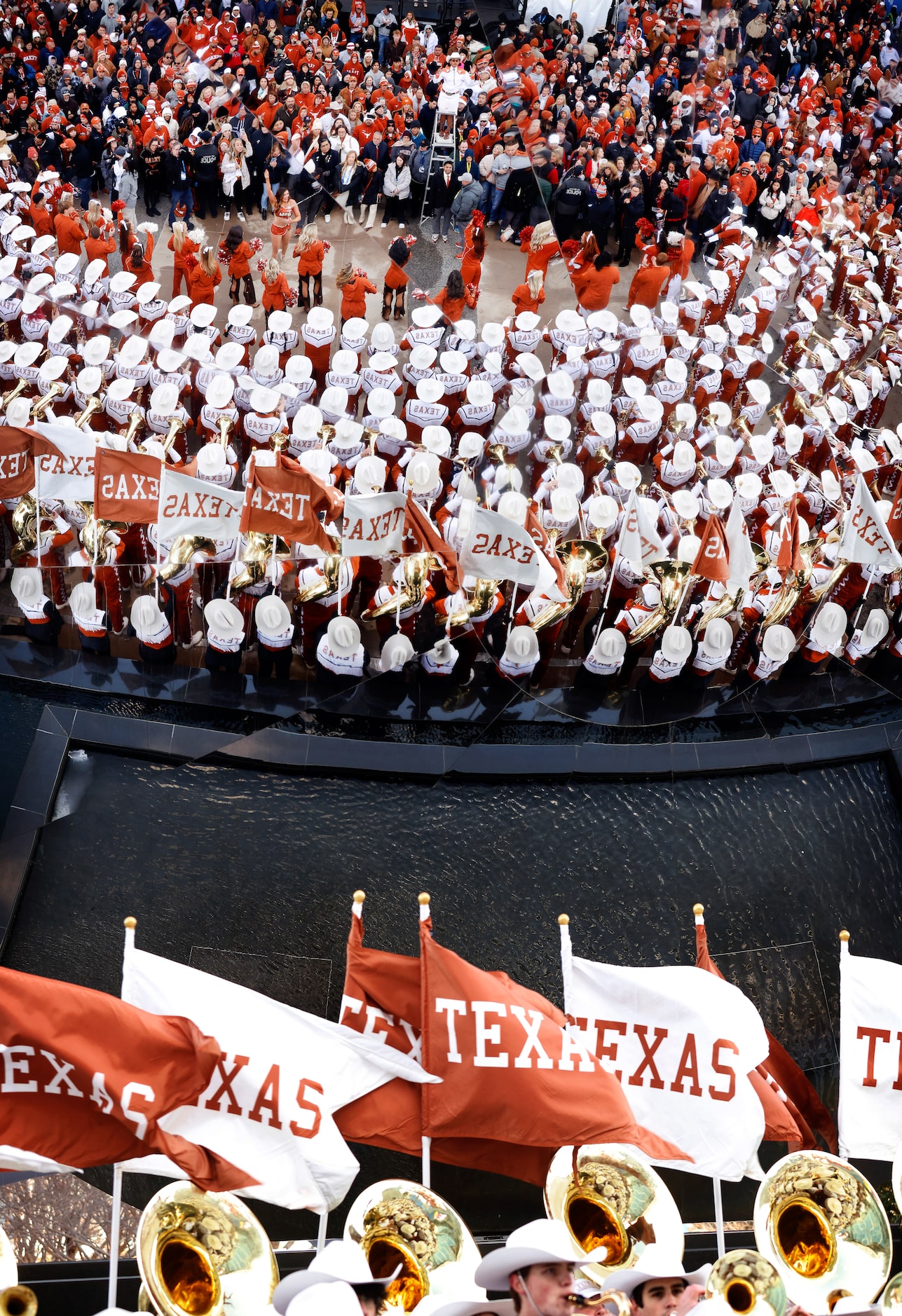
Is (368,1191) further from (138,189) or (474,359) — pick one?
(138,189)

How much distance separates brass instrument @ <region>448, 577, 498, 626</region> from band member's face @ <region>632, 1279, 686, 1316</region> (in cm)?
624

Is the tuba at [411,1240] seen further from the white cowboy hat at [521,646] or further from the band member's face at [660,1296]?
the white cowboy hat at [521,646]

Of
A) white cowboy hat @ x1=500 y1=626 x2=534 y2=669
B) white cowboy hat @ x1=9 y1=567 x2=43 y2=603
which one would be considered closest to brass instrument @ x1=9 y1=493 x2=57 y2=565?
white cowboy hat @ x1=9 y1=567 x2=43 y2=603

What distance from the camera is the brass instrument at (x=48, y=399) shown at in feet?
49.4

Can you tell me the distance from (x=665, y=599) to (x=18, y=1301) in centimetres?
846

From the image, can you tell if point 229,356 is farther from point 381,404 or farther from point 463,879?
point 463,879

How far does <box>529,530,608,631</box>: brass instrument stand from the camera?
492 inches

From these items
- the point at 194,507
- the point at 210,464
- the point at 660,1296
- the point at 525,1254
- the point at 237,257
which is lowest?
the point at 660,1296

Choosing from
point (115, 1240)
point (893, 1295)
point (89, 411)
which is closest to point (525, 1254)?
point (115, 1240)

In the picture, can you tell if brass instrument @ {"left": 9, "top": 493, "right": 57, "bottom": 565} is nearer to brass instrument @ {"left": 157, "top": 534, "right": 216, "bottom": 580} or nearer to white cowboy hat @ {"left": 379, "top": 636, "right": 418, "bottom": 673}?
brass instrument @ {"left": 157, "top": 534, "right": 216, "bottom": 580}

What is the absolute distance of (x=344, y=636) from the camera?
38.4ft

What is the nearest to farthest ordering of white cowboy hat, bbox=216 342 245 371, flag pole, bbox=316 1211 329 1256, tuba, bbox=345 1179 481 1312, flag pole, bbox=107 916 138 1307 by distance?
flag pole, bbox=107 916 138 1307
flag pole, bbox=316 1211 329 1256
tuba, bbox=345 1179 481 1312
white cowboy hat, bbox=216 342 245 371

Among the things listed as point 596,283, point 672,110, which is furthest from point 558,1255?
point 672,110

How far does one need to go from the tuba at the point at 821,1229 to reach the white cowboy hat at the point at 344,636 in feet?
18.7
